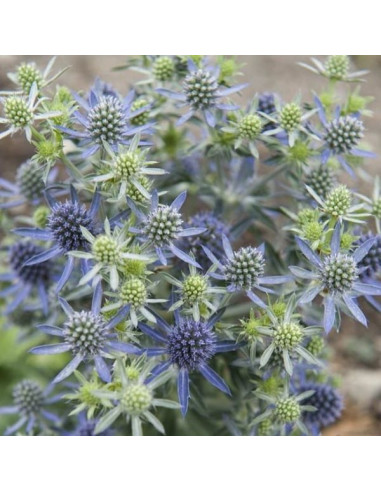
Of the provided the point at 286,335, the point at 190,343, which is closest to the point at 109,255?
the point at 190,343

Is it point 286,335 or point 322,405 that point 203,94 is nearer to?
point 286,335

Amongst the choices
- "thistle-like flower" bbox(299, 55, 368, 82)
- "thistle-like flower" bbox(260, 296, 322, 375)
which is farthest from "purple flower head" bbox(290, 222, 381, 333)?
"thistle-like flower" bbox(299, 55, 368, 82)

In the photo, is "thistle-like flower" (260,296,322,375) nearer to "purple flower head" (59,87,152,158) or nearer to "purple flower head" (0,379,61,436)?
"purple flower head" (59,87,152,158)

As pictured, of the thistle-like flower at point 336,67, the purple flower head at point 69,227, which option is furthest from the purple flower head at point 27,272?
the thistle-like flower at point 336,67

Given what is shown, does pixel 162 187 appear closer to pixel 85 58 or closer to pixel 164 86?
pixel 164 86

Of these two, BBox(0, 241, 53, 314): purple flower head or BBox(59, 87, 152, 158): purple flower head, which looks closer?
BBox(59, 87, 152, 158): purple flower head

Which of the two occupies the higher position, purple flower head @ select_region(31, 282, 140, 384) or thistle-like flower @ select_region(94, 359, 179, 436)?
purple flower head @ select_region(31, 282, 140, 384)

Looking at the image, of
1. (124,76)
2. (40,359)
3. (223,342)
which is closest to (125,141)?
(223,342)
